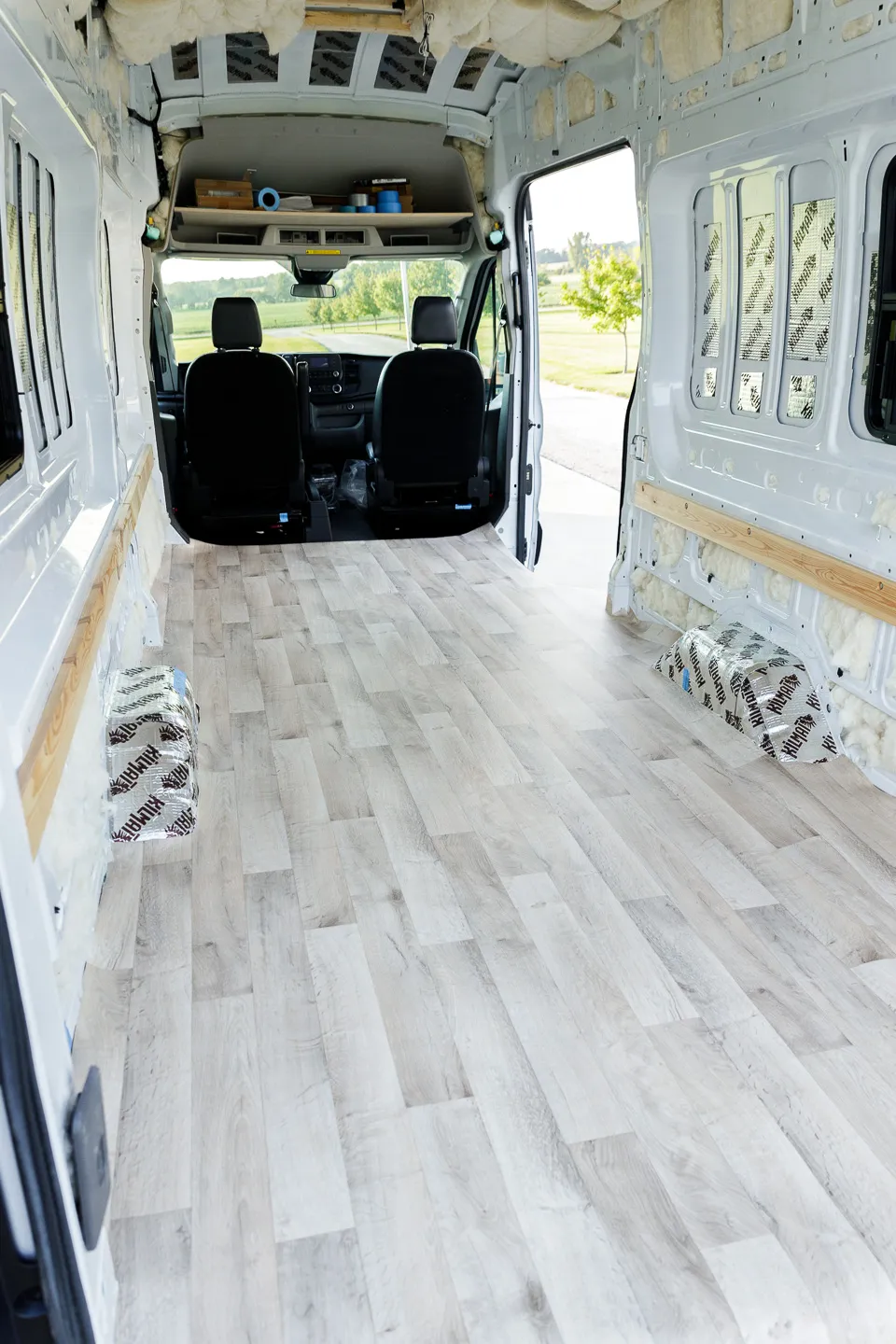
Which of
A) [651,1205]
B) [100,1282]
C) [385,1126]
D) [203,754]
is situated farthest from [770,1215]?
[203,754]

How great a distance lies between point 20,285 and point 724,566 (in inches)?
107

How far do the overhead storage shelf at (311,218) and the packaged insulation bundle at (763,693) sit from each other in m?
3.57

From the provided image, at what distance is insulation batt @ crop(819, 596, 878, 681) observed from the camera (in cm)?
320

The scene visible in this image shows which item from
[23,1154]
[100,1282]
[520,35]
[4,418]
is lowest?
[100,1282]

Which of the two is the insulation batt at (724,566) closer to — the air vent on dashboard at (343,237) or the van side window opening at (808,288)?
the van side window opening at (808,288)

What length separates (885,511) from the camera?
3.07 metres

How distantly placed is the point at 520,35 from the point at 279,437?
2.68 m

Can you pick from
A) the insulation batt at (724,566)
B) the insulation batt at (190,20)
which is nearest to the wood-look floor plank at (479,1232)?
the insulation batt at (724,566)

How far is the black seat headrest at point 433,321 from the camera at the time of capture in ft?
20.3

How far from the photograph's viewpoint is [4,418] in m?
2.72

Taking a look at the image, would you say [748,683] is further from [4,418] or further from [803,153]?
[4,418]

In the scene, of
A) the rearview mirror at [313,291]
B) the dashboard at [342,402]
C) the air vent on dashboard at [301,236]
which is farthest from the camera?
the dashboard at [342,402]

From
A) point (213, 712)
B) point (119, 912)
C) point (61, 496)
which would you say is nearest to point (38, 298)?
point (61, 496)

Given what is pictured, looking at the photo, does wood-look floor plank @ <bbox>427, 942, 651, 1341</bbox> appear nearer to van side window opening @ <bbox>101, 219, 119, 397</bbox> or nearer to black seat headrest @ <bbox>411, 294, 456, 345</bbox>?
van side window opening @ <bbox>101, 219, 119, 397</bbox>
